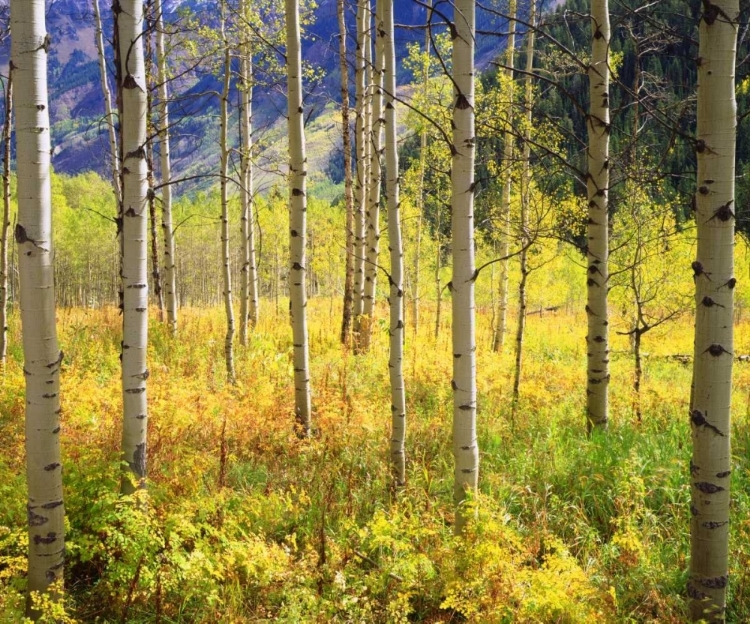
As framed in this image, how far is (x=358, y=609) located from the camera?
316 cm

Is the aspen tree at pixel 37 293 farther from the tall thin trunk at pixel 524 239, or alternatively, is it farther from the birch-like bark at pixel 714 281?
the tall thin trunk at pixel 524 239

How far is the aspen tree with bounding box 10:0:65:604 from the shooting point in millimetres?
2754

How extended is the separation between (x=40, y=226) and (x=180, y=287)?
45.3m

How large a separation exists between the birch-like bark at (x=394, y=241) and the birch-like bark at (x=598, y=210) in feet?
6.71

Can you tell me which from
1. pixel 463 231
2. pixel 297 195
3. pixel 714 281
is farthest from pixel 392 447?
pixel 714 281

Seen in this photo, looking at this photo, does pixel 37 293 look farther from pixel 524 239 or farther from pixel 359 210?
pixel 524 239

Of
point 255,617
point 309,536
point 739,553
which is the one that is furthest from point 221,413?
point 739,553

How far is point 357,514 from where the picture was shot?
14.4ft

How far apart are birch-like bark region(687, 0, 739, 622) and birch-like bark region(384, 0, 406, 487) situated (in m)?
2.34

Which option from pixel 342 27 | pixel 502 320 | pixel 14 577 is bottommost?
pixel 14 577

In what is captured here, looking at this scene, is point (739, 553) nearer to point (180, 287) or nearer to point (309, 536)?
point (309, 536)

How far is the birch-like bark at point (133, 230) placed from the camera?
3457mm

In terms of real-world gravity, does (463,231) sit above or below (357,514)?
above

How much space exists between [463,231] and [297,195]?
2.65 metres
